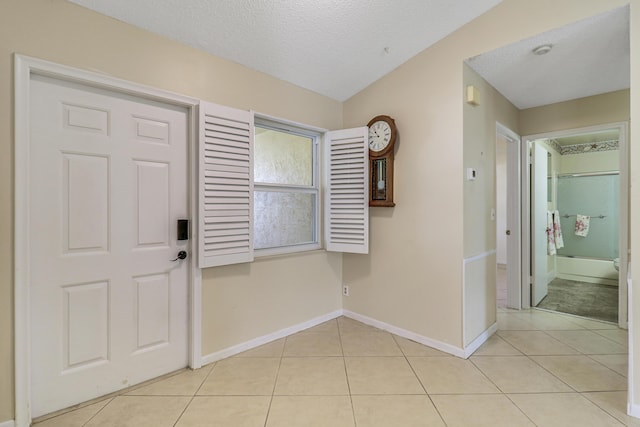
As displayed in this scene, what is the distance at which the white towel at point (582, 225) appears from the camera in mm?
4930

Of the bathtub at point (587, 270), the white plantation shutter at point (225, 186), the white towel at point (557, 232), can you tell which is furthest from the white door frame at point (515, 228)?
the white plantation shutter at point (225, 186)

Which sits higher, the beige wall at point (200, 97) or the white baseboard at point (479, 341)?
the beige wall at point (200, 97)

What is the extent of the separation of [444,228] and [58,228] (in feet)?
8.73

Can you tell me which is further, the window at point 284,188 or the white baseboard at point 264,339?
the window at point 284,188

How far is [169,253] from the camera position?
212cm

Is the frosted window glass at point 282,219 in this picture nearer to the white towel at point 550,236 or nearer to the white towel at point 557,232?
the white towel at point 550,236

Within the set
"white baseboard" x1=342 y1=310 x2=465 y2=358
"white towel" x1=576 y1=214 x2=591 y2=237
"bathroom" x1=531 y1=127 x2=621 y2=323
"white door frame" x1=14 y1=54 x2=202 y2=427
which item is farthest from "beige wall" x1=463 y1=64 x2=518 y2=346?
"white towel" x1=576 y1=214 x2=591 y2=237

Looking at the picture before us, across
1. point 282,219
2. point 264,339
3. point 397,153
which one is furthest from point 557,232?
point 264,339

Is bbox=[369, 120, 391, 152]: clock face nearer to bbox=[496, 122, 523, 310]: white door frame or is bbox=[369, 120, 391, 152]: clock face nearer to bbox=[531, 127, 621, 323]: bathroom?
bbox=[496, 122, 523, 310]: white door frame

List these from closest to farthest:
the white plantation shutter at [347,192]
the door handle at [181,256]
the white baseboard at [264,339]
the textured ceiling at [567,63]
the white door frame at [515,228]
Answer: the textured ceiling at [567,63]
the door handle at [181,256]
the white baseboard at [264,339]
the white plantation shutter at [347,192]
the white door frame at [515,228]

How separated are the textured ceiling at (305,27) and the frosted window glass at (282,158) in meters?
0.53

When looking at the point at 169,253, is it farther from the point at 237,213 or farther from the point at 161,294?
the point at 237,213

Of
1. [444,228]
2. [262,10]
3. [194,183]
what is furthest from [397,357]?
[262,10]

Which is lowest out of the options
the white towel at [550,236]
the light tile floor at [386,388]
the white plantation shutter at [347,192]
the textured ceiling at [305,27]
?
the light tile floor at [386,388]
